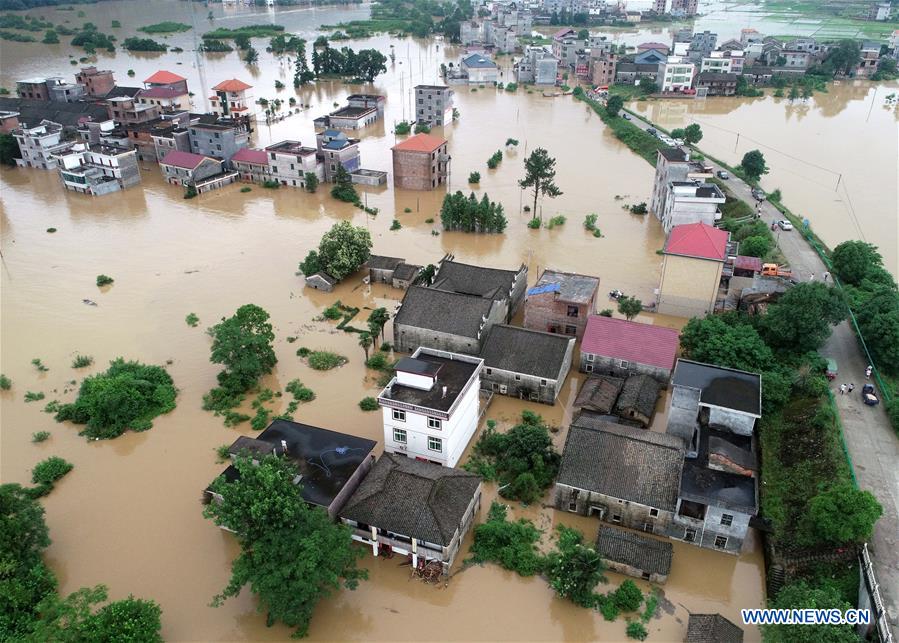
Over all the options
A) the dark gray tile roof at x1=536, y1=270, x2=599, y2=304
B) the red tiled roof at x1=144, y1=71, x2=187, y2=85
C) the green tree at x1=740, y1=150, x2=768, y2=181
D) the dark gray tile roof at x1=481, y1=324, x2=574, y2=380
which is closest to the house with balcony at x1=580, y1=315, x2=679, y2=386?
the dark gray tile roof at x1=481, y1=324, x2=574, y2=380

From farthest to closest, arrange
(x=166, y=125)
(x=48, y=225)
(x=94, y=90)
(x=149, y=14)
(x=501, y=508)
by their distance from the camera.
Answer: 1. (x=149, y=14)
2. (x=94, y=90)
3. (x=166, y=125)
4. (x=48, y=225)
5. (x=501, y=508)

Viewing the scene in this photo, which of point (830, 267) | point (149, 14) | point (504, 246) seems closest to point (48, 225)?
point (504, 246)

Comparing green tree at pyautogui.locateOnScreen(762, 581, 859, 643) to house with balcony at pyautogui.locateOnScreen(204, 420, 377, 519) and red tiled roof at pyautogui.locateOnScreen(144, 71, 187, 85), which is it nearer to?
house with balcony at pyautogui.locateOnScreen(204, 420, 377, 519)

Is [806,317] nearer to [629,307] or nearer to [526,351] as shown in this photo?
[629,307]

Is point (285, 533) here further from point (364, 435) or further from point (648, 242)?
point (648, 242)

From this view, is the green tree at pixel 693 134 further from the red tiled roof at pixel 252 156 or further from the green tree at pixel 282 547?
the green tree at pixel 282 547
